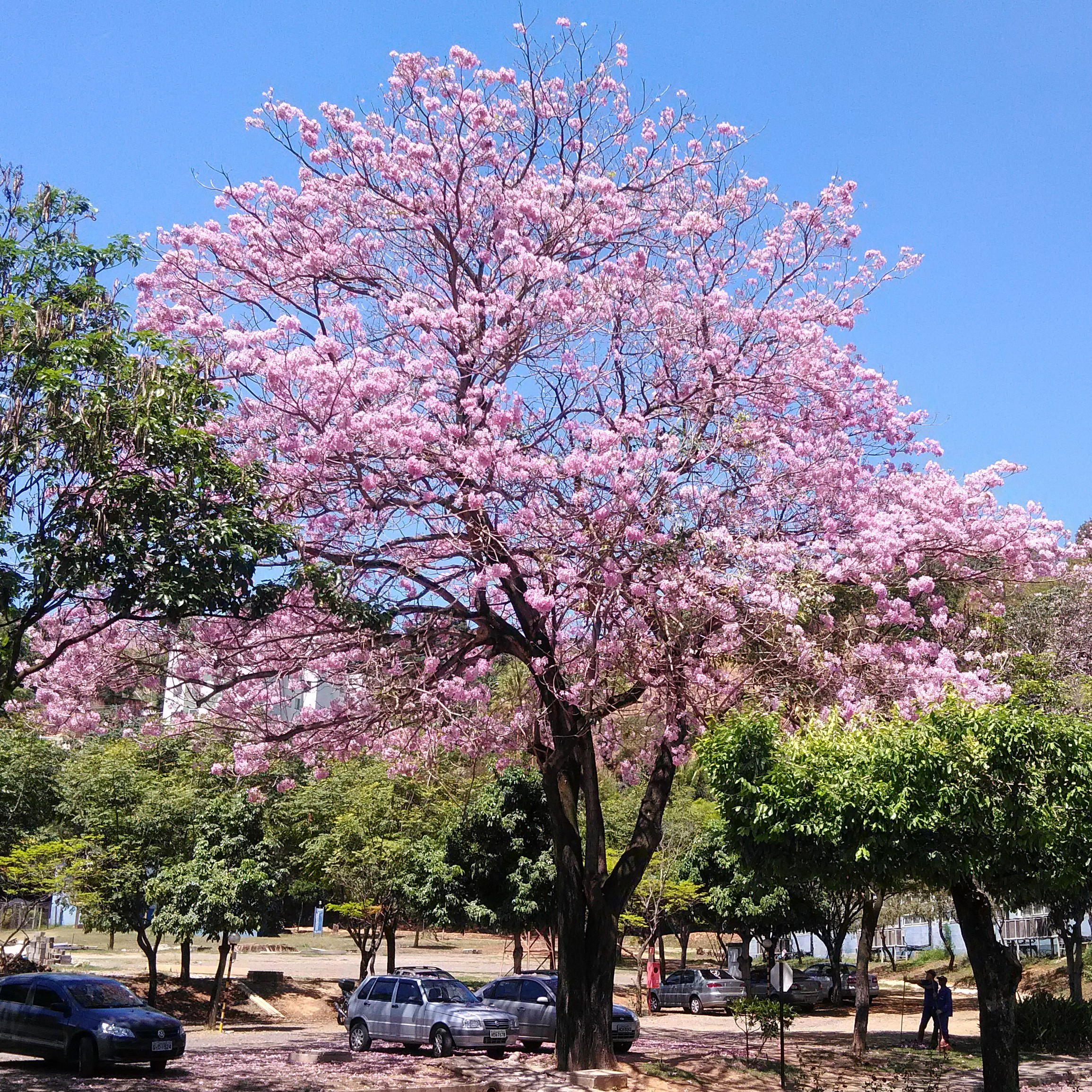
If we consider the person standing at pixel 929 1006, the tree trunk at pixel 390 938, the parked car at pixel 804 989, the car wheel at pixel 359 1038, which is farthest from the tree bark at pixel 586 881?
the parked car at pixel 804 989

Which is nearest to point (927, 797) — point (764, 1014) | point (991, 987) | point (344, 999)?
point (991, 987)

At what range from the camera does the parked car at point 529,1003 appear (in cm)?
2155

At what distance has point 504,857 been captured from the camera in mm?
27156

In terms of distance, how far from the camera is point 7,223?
38.1ft

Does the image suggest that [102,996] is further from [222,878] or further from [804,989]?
[804,989]

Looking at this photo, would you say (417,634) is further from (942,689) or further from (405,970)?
(405,970)

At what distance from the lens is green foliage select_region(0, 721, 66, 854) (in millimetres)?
25125

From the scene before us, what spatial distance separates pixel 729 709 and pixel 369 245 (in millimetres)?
8036

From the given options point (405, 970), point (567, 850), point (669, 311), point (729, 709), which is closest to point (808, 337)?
point (669, 311)

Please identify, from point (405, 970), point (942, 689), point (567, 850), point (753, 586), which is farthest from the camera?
point (405, 970)

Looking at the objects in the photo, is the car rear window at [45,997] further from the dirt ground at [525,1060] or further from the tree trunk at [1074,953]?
the tree trunk at [1074,953]

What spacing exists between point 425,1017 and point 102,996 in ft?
19.3

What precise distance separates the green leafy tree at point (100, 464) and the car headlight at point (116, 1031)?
6.55m

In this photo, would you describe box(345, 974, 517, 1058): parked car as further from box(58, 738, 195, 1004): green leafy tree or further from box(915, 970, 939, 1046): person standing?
box(915, 970, 939, 1046): person standing
